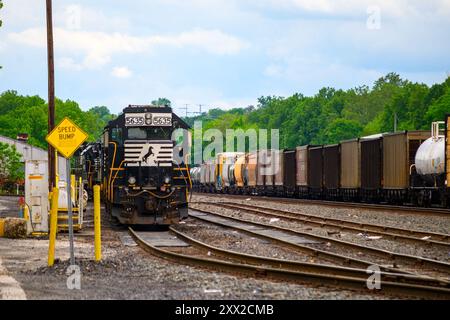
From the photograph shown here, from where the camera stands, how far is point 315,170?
5116 cm

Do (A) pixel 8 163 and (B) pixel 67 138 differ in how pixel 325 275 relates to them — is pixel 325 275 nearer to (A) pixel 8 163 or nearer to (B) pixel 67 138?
(B) pixel 67 138

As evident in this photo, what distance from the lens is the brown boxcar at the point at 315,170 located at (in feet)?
165

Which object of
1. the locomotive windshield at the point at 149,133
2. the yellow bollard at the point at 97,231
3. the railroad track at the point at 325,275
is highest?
the locomotive windshield at the point at 149,133

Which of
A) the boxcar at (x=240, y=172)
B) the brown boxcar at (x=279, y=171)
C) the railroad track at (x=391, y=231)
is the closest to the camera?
the railroad track at (x=391, y=231)

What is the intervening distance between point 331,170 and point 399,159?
1103 centimetres

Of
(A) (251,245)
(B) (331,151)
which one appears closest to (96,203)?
(A) (251,245)

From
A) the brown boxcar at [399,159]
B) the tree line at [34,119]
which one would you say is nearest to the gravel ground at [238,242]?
the brown boxcar at [399,159]

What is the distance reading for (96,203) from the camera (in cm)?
1653

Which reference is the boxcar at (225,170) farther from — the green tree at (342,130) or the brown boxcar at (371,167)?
the green tree at (342,130)

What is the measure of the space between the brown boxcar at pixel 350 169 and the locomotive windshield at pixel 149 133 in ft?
62.5

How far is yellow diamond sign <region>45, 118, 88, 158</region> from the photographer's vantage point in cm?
1502

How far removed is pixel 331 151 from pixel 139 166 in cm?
2415
